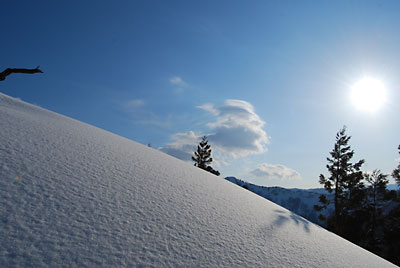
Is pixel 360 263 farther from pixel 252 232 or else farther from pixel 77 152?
pixel 77 152

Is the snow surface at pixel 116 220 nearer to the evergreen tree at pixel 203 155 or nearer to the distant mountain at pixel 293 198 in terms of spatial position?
the evergreen tree at pixel 203 155

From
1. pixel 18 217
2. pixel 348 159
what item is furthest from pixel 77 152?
pixel 348 159

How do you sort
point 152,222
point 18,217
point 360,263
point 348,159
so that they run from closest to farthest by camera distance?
point 18,217, point 152,222, point 360,263, point 348,159

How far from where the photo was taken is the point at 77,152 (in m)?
3.02

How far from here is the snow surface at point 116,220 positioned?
1.41 metres

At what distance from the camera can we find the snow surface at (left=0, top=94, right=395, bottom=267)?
1408 mm

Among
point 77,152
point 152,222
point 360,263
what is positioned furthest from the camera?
point 77,152

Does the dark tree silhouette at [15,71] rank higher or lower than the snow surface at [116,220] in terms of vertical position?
higher

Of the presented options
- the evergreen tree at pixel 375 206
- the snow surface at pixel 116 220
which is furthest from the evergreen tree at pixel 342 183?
the snow surface at pixel 116 220

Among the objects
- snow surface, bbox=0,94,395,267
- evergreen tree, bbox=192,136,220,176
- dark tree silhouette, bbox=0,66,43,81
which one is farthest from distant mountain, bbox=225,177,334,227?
snow surface, bbox=0,94,395,267

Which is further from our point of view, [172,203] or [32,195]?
[172,203]

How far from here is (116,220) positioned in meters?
1.77

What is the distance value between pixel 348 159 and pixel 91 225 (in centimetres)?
1915

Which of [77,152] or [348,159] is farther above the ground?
[348,159]
